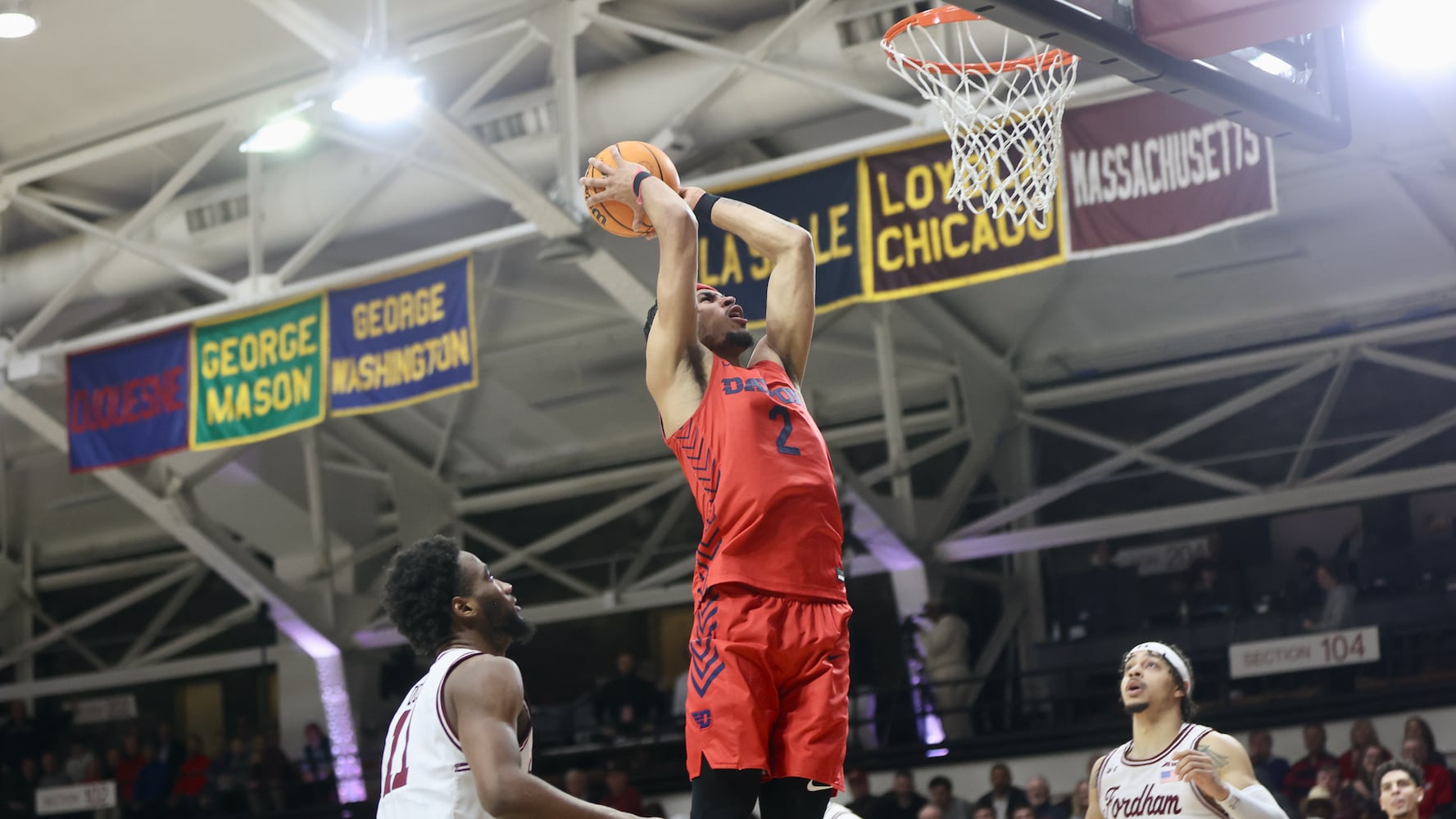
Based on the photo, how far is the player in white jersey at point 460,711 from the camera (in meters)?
3.91

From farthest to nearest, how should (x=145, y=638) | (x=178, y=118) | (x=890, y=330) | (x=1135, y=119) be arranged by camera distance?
(x=145, y=638)
(x=890, y=330)
(x=178, y=118)
(x=1135, y=119)

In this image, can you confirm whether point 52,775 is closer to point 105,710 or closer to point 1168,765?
point 105,710

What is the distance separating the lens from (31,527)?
20.7 metres

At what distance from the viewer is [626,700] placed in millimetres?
16219

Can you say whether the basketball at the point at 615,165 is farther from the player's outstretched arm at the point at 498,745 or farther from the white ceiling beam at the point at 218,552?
the white ceiling beam at the point at 218,552

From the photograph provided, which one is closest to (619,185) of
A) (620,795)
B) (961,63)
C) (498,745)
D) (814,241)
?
(498,745)

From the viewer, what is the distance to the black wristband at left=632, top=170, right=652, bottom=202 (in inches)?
172

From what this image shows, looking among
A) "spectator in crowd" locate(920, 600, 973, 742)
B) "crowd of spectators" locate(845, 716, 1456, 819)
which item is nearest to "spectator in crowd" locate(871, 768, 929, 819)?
"crowd of spectators" locate(845, 716, 1456, 819)

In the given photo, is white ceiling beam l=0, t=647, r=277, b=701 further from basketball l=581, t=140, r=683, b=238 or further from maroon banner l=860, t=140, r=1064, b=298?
basketball l=581, t=140, r=683, b=238

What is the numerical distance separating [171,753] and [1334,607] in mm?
11642

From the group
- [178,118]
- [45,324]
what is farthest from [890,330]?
[45,324]

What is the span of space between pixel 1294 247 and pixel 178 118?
9.26m

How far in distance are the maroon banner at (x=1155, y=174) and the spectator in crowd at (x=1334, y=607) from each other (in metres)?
4.40

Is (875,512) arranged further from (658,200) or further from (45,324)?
(658,200)
